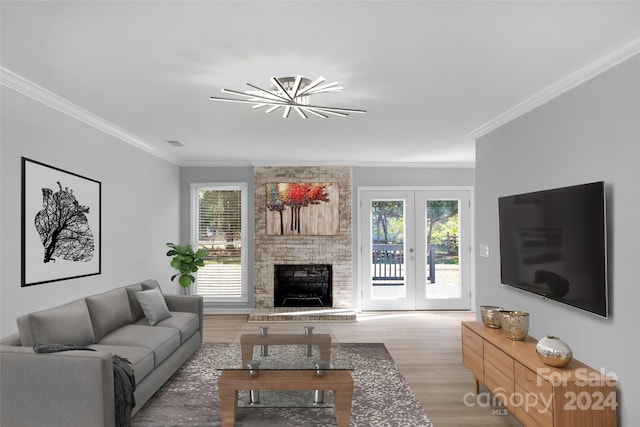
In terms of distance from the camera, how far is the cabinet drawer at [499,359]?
3039mm

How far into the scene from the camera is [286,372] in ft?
10.5

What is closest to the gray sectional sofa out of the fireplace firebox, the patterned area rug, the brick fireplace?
the patterned area rug

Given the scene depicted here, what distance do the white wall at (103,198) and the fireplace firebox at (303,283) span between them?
1807mm

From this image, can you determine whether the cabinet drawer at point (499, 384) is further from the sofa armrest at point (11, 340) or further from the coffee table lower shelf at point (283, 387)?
the sofa armrest at point (11, 340)

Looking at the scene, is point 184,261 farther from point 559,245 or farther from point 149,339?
point 559,245

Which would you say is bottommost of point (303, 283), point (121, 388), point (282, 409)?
point (282, 409)

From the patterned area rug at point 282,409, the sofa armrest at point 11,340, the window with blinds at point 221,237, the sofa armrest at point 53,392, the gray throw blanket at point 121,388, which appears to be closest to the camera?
the sofa armrest at point 53,392

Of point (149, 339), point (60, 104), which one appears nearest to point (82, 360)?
point (149, 339)

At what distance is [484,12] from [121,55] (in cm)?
223

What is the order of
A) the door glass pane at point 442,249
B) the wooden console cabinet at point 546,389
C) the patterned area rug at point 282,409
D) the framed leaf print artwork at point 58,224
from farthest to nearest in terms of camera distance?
the door glass pane at point 442,249
the framed leaf print artwork at point 58,224
the patterned area rug at point 282,409
the wooden console cabinet at point 546,389

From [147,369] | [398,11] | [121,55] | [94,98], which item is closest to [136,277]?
[147,369]

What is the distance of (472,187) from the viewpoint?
7336mm

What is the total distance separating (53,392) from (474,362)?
3275 millimetres

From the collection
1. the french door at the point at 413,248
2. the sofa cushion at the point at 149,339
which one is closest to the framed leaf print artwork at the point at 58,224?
the sofa cushion at the point at 149,339
